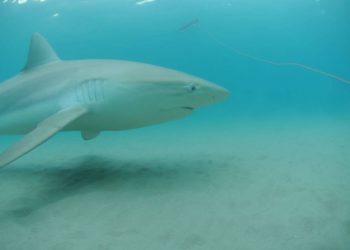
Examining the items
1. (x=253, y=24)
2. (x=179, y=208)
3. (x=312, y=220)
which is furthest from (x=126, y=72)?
(x=253, y=24)

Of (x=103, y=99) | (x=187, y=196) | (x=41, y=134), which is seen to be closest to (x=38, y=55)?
(x=103, y=99)

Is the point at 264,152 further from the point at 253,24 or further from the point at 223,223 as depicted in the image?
the point at 253,24

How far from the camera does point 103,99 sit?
3.94 meters

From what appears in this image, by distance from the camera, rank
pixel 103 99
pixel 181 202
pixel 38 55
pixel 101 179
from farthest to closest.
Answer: pixel 38 55
pixel 101 179
pixel 103 99
pixel 181 202

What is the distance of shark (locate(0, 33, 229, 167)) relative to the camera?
3.78 metres

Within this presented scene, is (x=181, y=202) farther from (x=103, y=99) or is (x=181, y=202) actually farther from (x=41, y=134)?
(x=41, y=134)

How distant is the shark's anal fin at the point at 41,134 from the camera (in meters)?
3.07

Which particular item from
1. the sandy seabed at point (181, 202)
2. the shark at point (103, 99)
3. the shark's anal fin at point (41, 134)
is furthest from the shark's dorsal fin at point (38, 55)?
the shark's anal fin at point (41, 134)

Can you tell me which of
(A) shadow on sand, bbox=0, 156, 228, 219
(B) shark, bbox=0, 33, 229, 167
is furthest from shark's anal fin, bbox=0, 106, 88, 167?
(A) shadow on sand, bbox=0, 156, 228, 219

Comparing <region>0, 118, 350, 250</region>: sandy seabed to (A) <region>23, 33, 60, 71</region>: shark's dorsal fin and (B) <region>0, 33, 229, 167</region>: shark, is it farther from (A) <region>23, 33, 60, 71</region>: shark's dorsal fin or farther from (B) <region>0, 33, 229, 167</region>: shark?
(A) <region>23, 33, 60, 71</region>: shark's dorsal fin

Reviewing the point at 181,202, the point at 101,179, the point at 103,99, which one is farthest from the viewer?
the point at 101,179

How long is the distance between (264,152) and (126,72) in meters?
3.62

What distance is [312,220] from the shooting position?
9.47 feet

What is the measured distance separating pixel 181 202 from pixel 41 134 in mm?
1873
